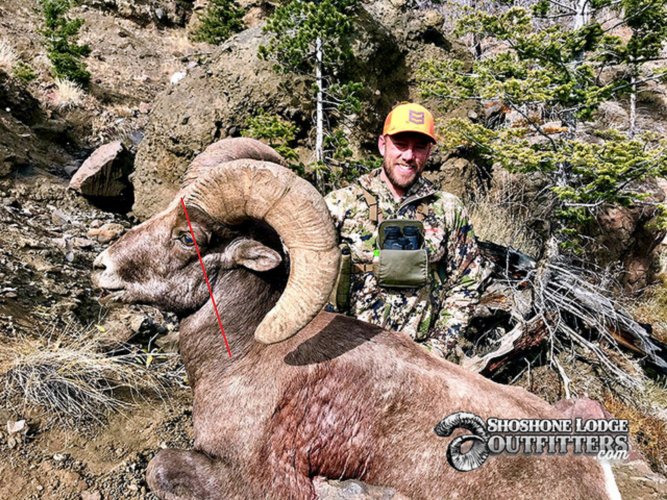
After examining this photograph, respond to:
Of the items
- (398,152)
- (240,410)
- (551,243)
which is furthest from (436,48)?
(240,410)

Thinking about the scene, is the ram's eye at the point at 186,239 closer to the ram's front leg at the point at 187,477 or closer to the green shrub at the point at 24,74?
the ram's front leg at the point at 187,477

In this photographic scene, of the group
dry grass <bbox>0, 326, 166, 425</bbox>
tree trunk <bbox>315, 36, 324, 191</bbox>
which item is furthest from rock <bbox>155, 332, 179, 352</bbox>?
tree trunk <bbox>315, 36, 324, 191</bbox>

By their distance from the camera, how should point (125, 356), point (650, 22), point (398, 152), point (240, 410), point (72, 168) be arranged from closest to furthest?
point (240, 410) < point (398, 152) < point (125, 356) < point (650, 22) < point (72, 168)

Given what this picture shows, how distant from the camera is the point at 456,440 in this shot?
243 cm

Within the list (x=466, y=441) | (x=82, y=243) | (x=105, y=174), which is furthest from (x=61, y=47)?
(x=466, y=441)

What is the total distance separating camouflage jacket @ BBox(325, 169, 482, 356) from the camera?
3.98 m

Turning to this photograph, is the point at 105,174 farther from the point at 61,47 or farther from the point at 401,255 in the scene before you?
the point at 401,255

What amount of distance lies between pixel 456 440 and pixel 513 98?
16.4ft

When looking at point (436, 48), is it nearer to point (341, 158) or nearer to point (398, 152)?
point (341, 158)

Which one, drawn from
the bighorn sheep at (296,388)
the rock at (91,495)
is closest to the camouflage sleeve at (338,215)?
the bighorn sheep at (296,388)

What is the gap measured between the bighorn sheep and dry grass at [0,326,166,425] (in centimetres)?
169

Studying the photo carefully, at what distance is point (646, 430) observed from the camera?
5.45 metres

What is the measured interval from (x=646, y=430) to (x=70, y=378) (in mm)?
6540

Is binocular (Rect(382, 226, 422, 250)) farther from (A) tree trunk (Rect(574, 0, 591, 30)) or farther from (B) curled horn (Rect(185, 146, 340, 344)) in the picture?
(A) tree trunk (Rect(574, 0, 591, 30))
